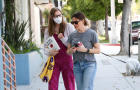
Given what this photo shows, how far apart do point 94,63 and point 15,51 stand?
13.7 feet

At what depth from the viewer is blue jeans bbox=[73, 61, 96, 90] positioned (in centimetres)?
479

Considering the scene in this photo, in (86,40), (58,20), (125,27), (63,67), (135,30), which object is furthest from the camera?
(135,30)

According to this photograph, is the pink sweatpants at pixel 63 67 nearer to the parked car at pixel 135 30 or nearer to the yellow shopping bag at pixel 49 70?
the yellow shopping bag at pixel 49 70

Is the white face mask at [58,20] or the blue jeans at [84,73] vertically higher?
the white face mask at [58,20]

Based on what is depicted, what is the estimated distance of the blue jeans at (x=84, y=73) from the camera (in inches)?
189

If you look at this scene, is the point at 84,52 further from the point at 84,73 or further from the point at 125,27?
the point at 125,27

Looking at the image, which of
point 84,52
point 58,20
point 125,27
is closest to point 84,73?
point 84,52

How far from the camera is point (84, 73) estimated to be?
486 cm

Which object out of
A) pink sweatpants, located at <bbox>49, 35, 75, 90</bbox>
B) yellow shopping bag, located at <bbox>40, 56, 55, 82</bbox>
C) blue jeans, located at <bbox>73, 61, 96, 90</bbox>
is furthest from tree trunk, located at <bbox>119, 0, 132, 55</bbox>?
blue jeans, located at <bbox>73, 61, 96, 90</bbox>

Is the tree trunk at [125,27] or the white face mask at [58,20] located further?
the tree trunk at [125,27]

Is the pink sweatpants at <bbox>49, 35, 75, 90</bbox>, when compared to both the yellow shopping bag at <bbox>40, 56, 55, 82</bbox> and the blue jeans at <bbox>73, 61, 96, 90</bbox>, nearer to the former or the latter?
the yellow shopping bag at <bbox>40, 56, 55, 82</bbox>

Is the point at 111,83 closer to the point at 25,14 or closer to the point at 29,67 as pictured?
the point at 29,67

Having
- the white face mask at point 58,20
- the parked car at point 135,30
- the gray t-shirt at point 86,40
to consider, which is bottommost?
the parked car at point 135,30

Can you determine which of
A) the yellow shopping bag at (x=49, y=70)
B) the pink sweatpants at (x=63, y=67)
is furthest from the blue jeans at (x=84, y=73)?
the yellow shopping bag at (x=49, y=70)
